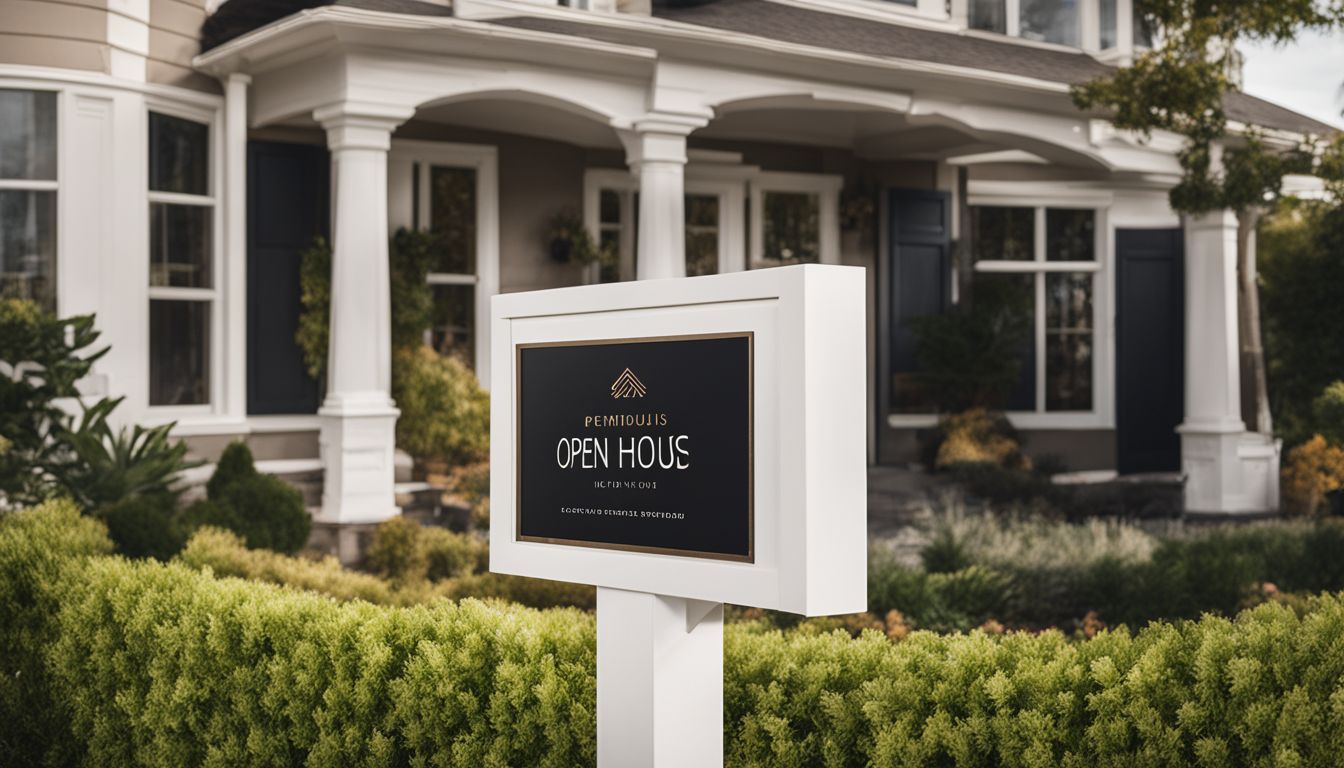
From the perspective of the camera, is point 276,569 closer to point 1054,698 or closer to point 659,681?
point 659,681

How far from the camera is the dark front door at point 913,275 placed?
Result: 583 inches

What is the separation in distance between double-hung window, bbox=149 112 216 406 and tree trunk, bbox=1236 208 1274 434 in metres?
10.0

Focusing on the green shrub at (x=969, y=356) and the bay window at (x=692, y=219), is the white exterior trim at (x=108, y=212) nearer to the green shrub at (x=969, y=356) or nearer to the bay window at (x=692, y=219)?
the bay window at (x=692, y=219)

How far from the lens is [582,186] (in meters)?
12.9

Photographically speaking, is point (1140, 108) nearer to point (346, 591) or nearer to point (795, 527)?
point (346, 591)

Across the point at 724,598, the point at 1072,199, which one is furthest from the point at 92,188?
the point at 1072,199

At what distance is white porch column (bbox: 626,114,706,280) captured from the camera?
415 inches

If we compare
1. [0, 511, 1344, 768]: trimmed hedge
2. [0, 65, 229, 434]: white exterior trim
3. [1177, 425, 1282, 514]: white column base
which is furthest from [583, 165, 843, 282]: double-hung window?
[0, 511, 1344, 768]: trimmed hedge

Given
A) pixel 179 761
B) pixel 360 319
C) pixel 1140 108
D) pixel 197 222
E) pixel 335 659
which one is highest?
pixel 1140 108

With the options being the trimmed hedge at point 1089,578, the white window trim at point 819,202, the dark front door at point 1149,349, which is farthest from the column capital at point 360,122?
the dark front door at point 1149,349

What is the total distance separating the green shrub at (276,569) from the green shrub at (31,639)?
70 cm

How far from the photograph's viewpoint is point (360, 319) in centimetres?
968

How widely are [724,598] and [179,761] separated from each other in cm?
261

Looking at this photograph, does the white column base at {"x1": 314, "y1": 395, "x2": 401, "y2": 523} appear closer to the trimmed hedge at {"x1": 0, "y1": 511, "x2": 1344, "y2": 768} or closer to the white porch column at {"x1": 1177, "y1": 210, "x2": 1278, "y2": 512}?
the trimmed hedge at {"x1": 0, "y1": 511, "x2": 1344, "y2": 768}
